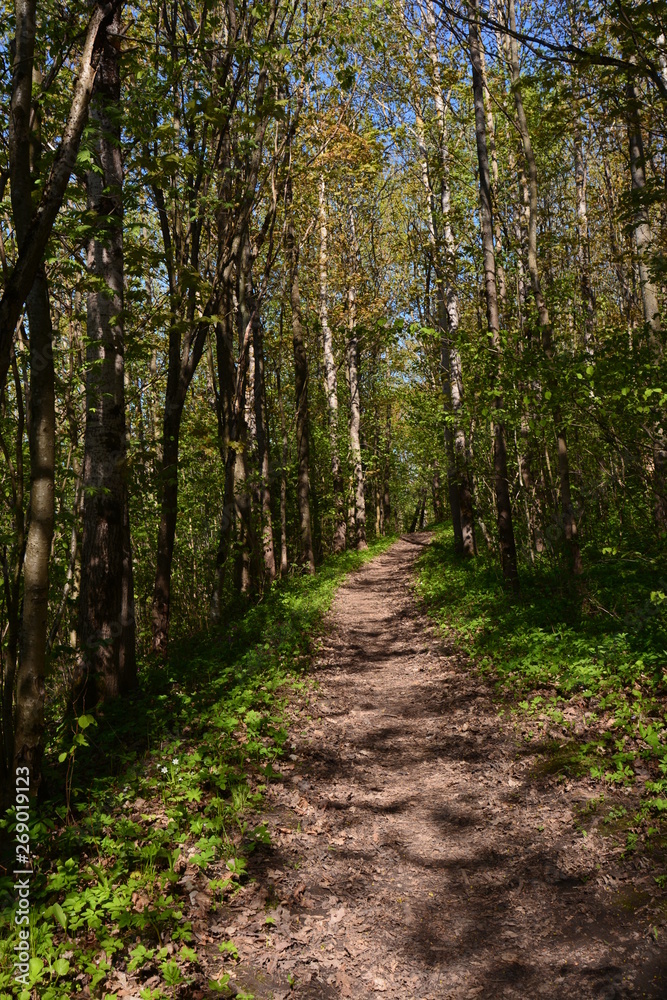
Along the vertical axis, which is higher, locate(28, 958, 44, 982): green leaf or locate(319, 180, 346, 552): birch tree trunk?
locate(319, 180, 346, 552): birch tree trunk

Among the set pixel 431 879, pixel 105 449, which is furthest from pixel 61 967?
pixel 105 449

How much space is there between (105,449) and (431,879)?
5.13 metres

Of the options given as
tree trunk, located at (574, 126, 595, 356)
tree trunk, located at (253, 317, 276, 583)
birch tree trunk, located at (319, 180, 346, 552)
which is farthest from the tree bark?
birch tree trunk, located at (319, 180, 346, 552)

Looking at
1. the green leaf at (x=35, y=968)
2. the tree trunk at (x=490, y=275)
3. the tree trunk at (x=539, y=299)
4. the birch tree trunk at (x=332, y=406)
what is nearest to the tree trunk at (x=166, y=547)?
the tree trunk at (x=490, y=275)

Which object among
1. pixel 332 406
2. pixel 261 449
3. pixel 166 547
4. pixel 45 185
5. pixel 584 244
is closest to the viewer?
pixel 45 185

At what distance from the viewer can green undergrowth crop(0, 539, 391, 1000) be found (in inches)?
129

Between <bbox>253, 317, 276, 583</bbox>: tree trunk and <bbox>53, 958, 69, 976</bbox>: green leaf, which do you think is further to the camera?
<bbox>253, 317, 276, 583</bbox>: tree trunk

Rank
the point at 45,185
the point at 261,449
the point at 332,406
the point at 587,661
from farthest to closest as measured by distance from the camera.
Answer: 1. the point at 332,406
2. the point at 261,449
3. the point at 587,661
4. the point at 45,185

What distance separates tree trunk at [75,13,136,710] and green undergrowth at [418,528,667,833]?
14.8 ft

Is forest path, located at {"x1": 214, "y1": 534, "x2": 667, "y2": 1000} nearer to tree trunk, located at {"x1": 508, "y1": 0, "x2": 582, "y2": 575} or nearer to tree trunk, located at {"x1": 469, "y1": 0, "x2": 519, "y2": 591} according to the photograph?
tree trunk, located at {"x1": 508, "y1": 0, "x2": 582, "y2": 575}

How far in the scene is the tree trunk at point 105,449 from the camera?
645 centimetres

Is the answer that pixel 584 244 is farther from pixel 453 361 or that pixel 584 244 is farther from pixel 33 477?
pixel 33 477

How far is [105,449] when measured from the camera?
258 inches

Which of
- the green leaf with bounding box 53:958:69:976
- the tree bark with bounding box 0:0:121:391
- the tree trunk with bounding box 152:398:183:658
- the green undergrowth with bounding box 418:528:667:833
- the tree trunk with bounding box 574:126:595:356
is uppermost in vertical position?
the tree trunk with bounding box 574:126:595:356
